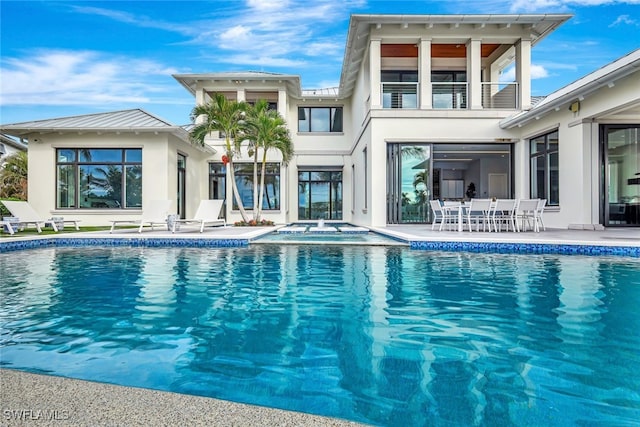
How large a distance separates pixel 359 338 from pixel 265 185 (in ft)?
52.1

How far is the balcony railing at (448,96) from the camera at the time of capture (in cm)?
1325

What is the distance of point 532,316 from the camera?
3137 millimetres

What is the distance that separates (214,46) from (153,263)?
21826 mm

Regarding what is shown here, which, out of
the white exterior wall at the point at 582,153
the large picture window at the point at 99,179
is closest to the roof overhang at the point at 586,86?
the white exterior wall at the point at 582,153

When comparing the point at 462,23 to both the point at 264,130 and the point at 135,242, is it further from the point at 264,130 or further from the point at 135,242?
the point at 135,242

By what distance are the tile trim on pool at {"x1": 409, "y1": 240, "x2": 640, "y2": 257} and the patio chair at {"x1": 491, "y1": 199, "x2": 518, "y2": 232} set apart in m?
2.38

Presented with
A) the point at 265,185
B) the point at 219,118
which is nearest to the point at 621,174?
the point at 219,118

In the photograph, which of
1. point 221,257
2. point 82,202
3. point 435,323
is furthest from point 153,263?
point 82,202

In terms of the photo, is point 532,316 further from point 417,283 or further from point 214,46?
point 214,46

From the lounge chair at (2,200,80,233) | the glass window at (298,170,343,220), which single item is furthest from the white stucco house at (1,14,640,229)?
the glass window at (298,170,343,220)

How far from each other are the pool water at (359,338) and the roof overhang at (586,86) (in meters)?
4.95

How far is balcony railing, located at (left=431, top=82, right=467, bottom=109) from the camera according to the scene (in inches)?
522

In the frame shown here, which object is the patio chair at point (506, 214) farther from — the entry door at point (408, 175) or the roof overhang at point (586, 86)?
the roof overhang at point (586, 86)

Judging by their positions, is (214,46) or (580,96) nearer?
(580,96)
